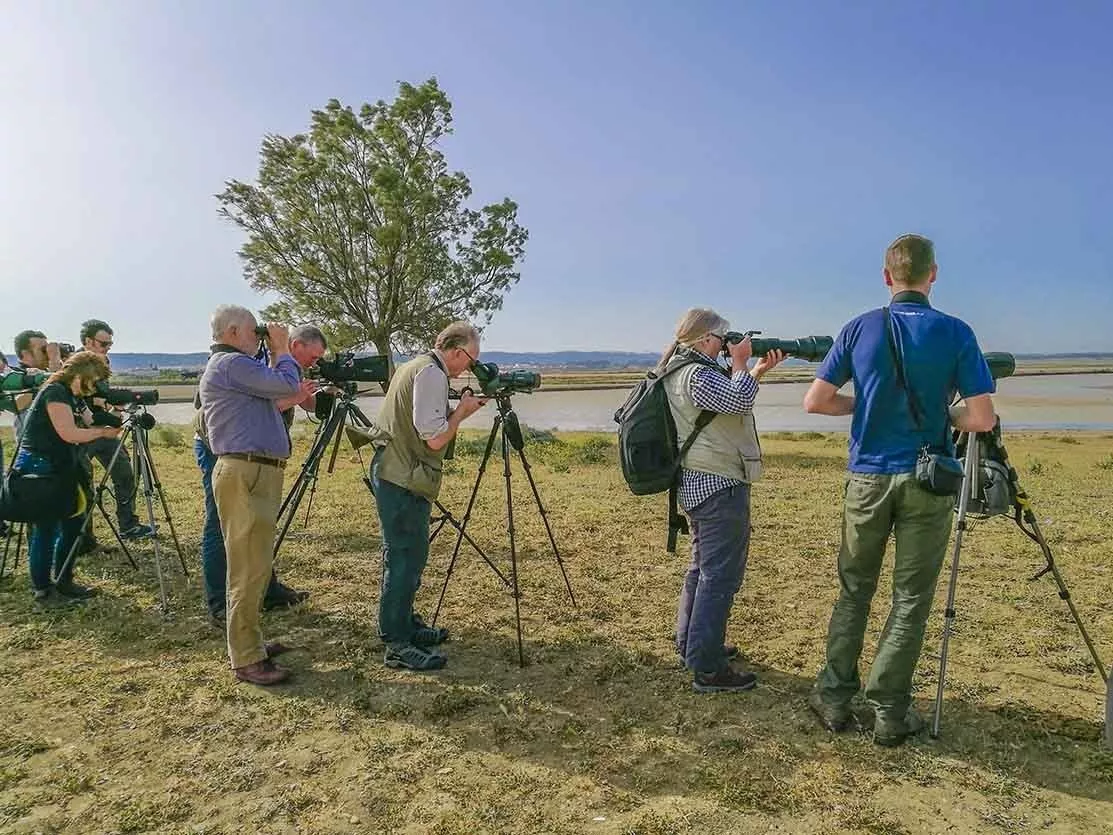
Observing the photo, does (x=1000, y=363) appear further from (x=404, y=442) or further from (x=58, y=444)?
(x=58, y=444)

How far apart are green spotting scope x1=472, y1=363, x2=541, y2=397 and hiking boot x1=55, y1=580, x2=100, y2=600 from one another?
3.74 m

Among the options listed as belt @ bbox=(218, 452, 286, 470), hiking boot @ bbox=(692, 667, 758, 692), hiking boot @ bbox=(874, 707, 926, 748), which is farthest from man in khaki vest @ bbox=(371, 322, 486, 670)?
hiking boot @ bbox=(874, 707, 926, 748)

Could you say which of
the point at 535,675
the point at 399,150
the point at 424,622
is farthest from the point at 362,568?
the point at 399,150

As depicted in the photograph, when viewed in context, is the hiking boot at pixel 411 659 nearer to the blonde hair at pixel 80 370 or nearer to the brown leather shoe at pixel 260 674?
the brown leather shoe at pixel 260 674

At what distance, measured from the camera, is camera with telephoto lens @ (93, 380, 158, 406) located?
5219mm

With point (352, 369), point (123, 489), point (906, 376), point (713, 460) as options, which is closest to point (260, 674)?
point (352, 369)

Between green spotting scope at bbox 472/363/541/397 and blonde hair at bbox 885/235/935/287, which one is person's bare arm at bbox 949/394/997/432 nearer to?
blonde hair at bbox 885/235/935/287

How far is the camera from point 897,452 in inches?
122

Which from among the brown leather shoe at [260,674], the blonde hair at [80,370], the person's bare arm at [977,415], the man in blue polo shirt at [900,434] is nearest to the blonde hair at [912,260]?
the man in blue polo shirt at [900,434]

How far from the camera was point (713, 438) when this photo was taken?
11.9 feet

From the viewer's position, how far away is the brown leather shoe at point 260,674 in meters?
3.98

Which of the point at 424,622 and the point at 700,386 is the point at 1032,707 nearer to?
the point at 700,386

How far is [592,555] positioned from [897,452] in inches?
155

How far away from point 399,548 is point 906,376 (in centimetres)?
278
